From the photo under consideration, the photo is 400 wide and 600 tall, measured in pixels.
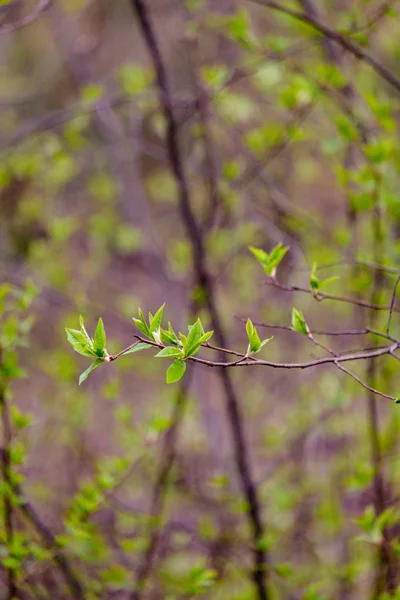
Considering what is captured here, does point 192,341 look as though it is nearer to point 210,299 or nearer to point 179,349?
point 179,349

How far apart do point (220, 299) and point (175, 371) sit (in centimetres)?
328

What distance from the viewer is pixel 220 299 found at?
4258 millimetres

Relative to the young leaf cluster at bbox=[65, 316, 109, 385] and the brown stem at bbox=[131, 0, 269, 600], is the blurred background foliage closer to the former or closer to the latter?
the brown stem at bbox=[131, 0, 269, 600]

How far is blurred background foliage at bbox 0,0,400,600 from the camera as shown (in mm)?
1970

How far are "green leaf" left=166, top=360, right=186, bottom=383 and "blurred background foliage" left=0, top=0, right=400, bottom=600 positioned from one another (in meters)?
0.22

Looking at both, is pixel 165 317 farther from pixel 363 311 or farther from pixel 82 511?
pixel 82 511

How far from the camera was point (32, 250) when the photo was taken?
3.37 metres

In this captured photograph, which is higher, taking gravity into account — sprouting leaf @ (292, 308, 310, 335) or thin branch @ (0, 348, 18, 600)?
sprouting leaf @ (292, 308, 310, 335)

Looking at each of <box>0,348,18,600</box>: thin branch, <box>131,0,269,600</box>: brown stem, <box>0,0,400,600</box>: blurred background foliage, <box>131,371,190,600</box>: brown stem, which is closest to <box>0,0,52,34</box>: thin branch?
<box>0,0,400,600</box>: blurred background foliage

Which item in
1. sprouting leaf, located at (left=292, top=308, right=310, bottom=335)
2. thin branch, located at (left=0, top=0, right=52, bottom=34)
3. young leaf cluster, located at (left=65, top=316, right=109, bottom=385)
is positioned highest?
thin branch, located at (left=0, top=0, right=52, bottom=34)

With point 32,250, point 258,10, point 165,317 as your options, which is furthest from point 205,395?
point 258,10

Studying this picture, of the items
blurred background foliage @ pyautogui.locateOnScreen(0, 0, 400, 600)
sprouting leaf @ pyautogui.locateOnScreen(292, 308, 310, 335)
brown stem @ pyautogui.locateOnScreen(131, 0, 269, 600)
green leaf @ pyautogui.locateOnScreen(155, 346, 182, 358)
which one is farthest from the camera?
brown stem @ pyautogui.locateOnScreen(131, 0, 269, 600)

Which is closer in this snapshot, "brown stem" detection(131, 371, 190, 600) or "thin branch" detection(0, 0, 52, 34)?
"thin branch" detection(0, 0, 52, 34)

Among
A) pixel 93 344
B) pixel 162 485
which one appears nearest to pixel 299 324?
pixel 93 344
